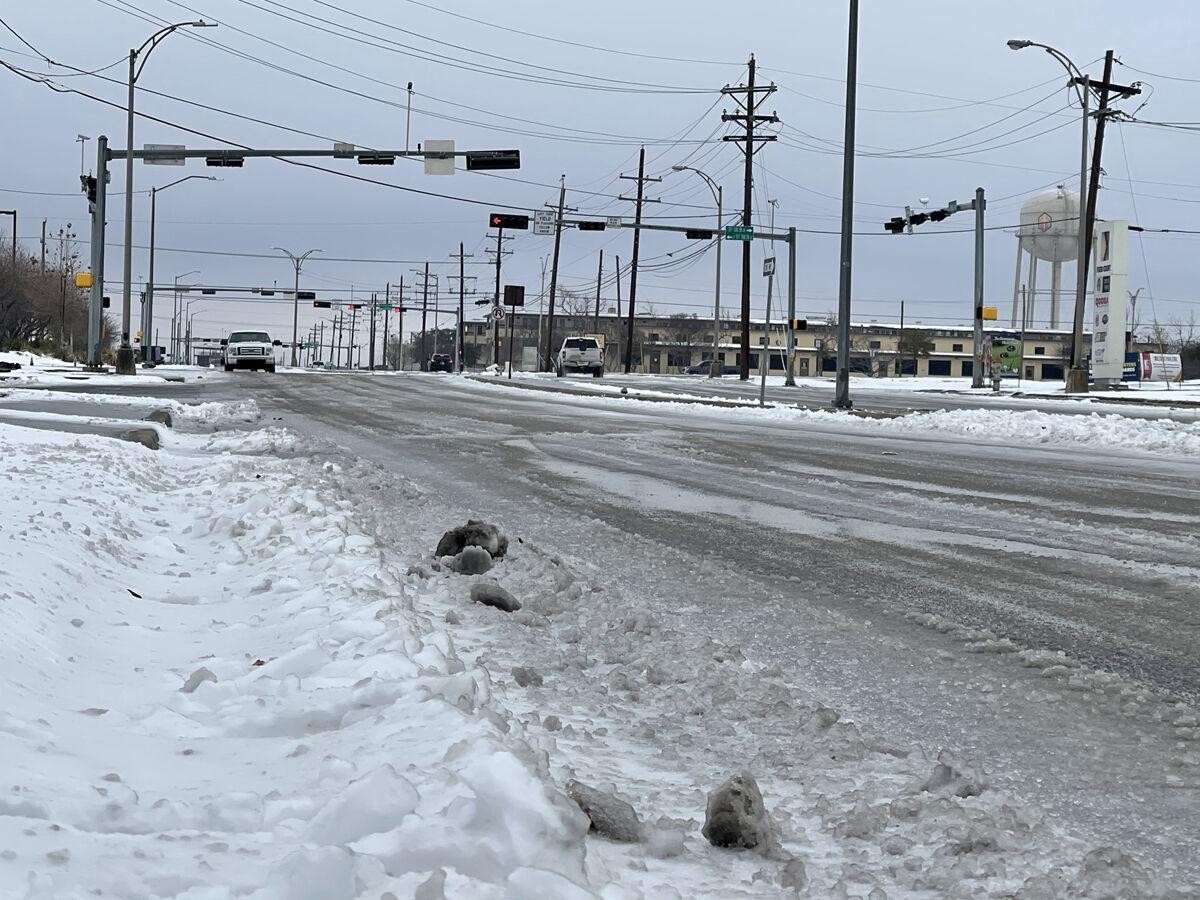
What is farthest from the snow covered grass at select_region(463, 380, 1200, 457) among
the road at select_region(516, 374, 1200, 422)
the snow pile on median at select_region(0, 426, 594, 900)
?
the snow pile on median at select_region(0, 426, 594, 900)

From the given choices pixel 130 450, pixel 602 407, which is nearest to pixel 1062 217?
pixel 602 407

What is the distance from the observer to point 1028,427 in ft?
63.3

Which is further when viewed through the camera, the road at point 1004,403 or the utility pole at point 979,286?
the utility pole at point 979,286

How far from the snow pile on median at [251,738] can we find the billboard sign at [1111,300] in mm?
42315

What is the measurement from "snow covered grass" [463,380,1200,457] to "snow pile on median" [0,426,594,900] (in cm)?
1371

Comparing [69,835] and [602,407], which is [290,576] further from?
[602,407]

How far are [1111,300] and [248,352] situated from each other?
37.5 metres

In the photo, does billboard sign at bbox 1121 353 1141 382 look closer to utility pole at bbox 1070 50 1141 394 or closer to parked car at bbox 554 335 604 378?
utility pole at bbox 1070 50 1141 394

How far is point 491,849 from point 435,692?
47.2 inches

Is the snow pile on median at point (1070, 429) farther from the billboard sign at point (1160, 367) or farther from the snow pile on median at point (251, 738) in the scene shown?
the billboard sign at point (1160, 367)

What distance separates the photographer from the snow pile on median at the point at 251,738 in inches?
100

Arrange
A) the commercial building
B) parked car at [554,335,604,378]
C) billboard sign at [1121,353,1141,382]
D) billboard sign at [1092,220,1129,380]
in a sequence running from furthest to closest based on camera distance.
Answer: the commercial building, parked car at [554,335,604,378], billboard sign at [1121,353,1141,382], billboard sign at [1092,220,1129,380]

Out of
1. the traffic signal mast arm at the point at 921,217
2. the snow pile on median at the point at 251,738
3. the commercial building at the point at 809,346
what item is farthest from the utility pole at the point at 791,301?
the commercial building at the point at 809,346

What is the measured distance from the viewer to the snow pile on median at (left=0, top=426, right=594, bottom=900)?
8.36ft
